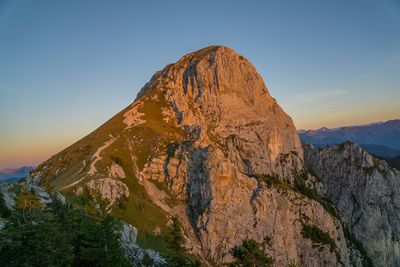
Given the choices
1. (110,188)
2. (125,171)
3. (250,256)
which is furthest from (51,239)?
(125,171)

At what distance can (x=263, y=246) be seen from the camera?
191 m

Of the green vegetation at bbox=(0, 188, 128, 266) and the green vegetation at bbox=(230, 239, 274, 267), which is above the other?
the green vegetation at bbox=(0, 188, 128, 266)

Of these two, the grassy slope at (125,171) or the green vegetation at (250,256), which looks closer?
the green vegetation at (250,256)

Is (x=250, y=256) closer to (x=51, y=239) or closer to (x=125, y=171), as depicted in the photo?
(x=51, y=239)

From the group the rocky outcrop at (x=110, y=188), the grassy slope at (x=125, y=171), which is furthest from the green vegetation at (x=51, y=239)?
the rocky outcrop at (x=110, y=188)

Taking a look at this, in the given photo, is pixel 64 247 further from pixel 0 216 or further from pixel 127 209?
pixel 127 209

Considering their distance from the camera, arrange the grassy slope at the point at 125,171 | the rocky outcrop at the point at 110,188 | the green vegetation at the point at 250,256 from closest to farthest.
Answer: the green vegetation at the point at 250,256
the rocky outcrop at the point at 110,188
the grassy slope at the point at 125,171

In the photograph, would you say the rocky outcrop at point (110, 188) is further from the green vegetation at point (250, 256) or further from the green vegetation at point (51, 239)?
the green vegetation at point (51, 239)

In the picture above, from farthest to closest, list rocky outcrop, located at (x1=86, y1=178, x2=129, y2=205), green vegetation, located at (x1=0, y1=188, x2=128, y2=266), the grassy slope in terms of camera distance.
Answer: the grassy slope → rocky outcrop, located at (x1=86, y1=178, x2=129, y2=205) → green vegetation, located at (x1=0, y1=188, x2=128, y2=266)

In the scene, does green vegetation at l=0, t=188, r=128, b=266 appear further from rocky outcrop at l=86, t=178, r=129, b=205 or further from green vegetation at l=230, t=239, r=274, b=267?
rocky outcrop at l=86, t=178, r=129, b=205

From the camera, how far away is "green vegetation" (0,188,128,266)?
3684cm

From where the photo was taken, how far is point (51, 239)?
39.4 meters

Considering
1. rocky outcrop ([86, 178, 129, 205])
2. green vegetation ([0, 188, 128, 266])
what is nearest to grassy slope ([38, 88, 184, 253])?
rocky outcrop ([86, 178, 129, 205])

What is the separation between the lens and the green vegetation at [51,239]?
1451 inches
